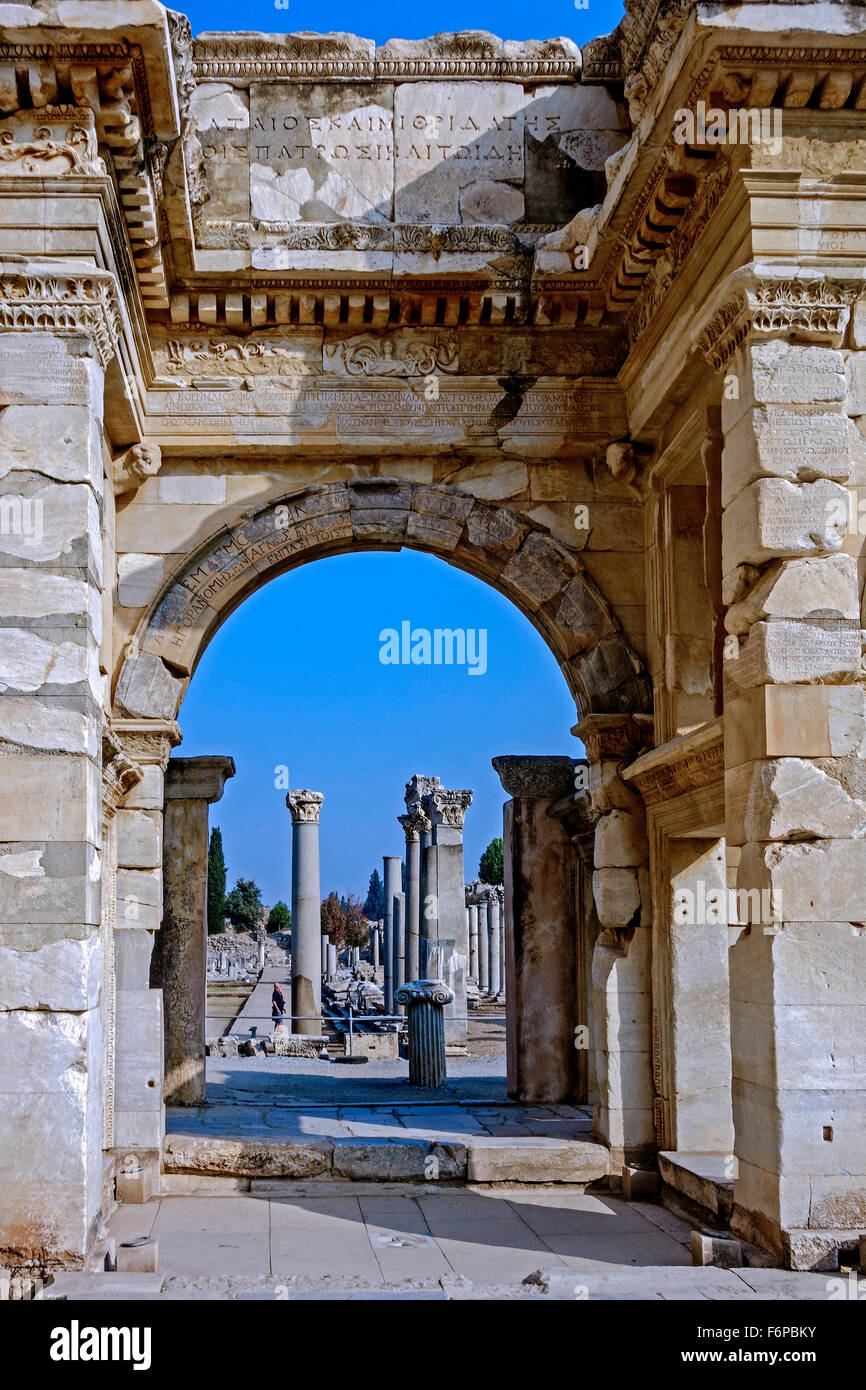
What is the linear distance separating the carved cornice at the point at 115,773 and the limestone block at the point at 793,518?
4.01m

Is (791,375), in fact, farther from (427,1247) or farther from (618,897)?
(427,1247)

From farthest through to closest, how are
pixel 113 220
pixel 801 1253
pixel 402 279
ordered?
pixel 402 279, pixel 113 220, pixel 801 1253

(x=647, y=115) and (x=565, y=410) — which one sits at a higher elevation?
(x=647, y=115)

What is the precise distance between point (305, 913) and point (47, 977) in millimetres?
15525

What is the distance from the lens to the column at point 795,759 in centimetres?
642

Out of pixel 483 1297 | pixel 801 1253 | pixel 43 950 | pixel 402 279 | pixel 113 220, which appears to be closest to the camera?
pixel 483 1297

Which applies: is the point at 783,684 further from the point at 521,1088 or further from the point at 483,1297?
the point at 521,1088

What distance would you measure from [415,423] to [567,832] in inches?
165

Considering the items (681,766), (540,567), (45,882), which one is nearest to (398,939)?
(540,567)

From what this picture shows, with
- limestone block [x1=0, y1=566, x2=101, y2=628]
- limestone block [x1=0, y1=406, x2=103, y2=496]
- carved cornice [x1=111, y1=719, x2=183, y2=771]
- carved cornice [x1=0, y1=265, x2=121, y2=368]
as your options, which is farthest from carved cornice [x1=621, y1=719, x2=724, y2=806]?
carved cornice [x1=0, y1=265, x2=121, y2=368]

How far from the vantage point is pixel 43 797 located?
22.5 ft

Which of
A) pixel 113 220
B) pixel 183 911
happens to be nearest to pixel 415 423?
pixel 113 220

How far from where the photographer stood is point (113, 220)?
7648mm

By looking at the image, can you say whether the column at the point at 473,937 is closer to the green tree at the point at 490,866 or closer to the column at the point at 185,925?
the green tree at the point at 490,866
